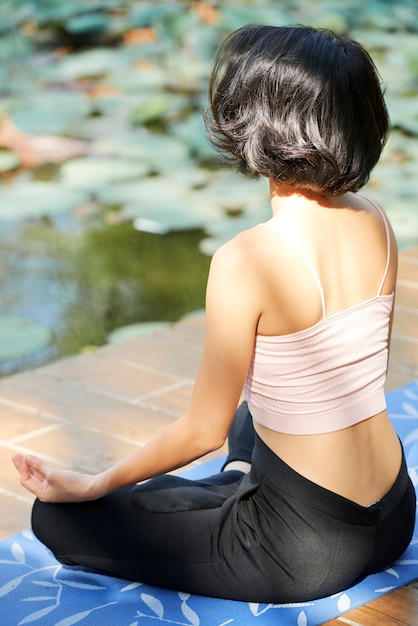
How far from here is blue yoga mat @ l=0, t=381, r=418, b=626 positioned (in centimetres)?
136

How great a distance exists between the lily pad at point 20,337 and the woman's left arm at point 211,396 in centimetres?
116

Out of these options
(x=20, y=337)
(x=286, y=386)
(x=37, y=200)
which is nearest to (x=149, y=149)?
(x=37, y=200)

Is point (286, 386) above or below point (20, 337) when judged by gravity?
above

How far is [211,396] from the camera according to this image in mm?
1306

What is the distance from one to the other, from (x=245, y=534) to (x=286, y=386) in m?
0.22

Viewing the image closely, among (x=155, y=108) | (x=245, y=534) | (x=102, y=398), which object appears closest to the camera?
(x=245, y=534)

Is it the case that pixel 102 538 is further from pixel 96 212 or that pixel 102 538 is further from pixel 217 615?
pixel 96 212

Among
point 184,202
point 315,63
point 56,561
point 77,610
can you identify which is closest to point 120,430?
point 56,561

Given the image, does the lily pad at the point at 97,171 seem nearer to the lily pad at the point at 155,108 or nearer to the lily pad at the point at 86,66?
the lily pad at the point at 155,108

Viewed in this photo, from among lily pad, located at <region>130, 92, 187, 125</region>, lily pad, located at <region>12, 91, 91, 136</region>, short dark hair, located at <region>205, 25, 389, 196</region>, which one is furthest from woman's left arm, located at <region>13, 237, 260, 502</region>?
lily pad, located at <region>130, 92, 187, 125</region>

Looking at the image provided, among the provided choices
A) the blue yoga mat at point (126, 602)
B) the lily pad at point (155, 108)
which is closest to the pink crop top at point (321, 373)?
the blue yoga mat at point (126, 602)

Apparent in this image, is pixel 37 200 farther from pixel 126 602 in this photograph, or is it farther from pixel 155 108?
pixel 126 602

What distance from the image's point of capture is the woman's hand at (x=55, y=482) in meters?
1.42

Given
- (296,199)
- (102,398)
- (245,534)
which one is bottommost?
(102,398)
